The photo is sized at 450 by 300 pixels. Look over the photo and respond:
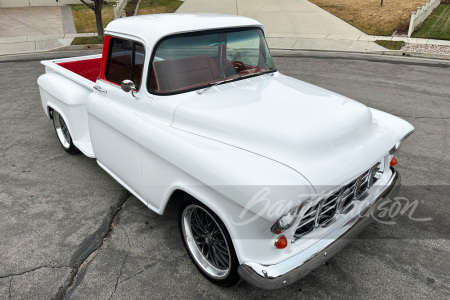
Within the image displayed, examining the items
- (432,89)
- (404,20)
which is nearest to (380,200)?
(432,89)

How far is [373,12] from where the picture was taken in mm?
16078

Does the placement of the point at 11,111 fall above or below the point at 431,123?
below

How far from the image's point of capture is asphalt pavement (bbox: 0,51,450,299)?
2.82 meters

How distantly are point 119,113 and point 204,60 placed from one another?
95cm

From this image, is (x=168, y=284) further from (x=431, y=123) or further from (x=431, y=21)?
(x=431, y=21)

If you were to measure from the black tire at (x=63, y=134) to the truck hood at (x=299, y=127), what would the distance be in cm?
269

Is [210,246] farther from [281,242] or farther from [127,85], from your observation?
[127,85]

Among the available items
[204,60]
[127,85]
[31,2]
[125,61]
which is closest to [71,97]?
[125,61]

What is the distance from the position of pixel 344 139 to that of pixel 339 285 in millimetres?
1185

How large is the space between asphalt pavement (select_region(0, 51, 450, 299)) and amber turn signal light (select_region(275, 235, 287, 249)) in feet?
2.26

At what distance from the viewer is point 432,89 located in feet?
25.2

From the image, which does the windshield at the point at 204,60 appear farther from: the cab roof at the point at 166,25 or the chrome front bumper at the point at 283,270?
the chrome front bumper at the point at 283,270

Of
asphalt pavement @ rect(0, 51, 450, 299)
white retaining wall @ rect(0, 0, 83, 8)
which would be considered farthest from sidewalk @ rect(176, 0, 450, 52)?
white retaining wall @ rect(0, 0, 83, 8)

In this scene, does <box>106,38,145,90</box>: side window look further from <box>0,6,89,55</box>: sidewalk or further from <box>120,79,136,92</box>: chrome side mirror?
<box>0,6,89,55</box>: sidewalk
